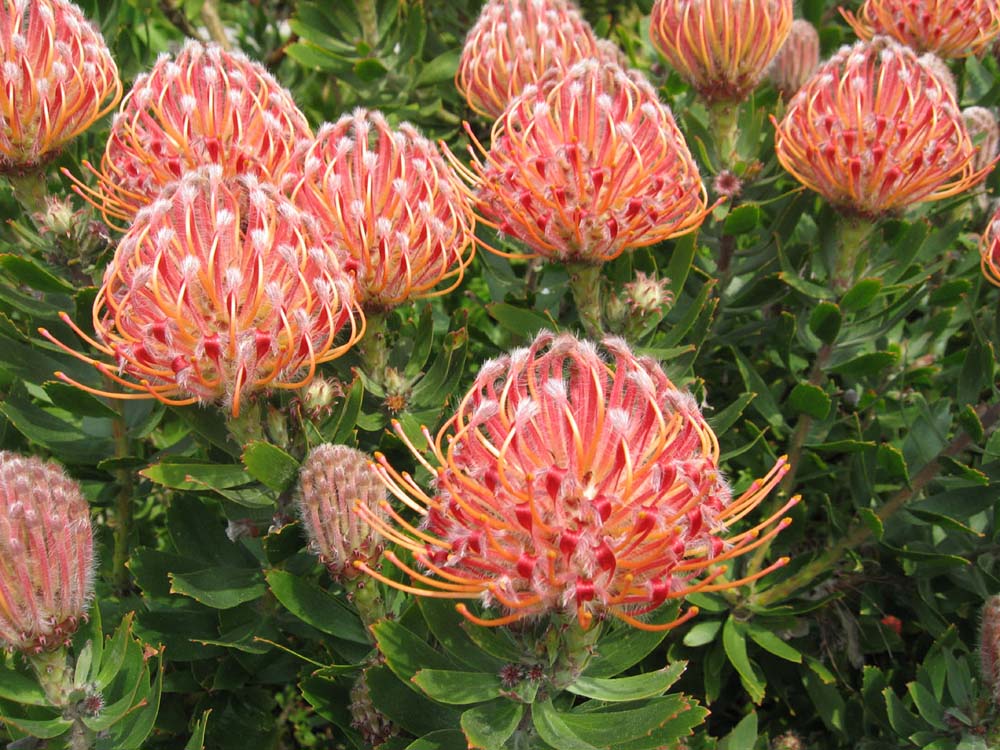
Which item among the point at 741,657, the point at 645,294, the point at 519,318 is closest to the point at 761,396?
the point at 645,294

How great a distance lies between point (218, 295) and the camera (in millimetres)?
1666

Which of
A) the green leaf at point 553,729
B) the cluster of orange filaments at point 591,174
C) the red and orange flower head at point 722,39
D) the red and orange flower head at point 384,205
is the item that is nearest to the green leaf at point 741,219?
the cluster of orange filaments at point 591,174

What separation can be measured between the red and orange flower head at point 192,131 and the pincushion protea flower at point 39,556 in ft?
2.51

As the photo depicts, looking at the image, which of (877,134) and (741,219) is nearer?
(877,134)

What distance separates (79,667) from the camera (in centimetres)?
176

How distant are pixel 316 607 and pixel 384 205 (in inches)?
34.9

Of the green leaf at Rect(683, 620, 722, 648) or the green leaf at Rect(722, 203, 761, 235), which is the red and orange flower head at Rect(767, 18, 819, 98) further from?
the green leaf at Rect(683, 620, 722, 648)

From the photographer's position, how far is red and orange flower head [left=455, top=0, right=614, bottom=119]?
2.69 metres

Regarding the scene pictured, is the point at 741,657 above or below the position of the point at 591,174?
below

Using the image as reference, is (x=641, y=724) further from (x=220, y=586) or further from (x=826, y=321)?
(x=826, y=321)

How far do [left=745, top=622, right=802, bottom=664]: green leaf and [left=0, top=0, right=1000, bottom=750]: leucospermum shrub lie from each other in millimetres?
20

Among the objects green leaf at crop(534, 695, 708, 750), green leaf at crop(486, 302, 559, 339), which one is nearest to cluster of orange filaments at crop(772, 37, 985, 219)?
green leaf at crop(486, 302, 559, 339)

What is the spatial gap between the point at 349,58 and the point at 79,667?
2.46 metres

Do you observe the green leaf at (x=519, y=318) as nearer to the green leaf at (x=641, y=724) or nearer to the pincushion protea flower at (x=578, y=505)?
the pincushion protea flower at (x=578, y=505)
